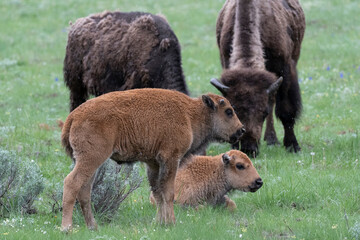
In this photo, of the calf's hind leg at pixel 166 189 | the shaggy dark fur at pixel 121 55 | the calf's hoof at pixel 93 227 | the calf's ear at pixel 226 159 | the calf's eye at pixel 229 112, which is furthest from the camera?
the shaggy dark fur at pixel 121 55

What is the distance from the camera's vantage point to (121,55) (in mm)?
10211

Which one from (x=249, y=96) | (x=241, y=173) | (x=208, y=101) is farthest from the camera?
(x=249, y=96)

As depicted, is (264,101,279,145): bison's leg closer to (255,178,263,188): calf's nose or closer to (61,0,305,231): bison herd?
(61,0,305,231): bison herd

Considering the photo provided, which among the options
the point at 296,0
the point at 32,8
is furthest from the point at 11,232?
the point at 32,8

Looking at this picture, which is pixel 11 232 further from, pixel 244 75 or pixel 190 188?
pixel 244 75

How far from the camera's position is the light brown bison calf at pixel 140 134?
5.82m

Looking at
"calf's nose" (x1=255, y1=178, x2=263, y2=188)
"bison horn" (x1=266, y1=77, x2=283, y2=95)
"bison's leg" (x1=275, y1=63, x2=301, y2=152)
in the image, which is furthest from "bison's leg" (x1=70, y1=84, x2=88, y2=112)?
"calf's nose" (x1=255, y1=178, x2=263, y2=188)

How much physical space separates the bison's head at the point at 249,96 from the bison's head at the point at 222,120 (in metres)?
2.52

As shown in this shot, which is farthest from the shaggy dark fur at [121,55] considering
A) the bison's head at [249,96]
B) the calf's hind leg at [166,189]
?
the calf's hind leg at [166,189]

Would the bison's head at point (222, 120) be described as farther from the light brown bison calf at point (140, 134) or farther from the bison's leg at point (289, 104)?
the bison's leg at point (289, 104)

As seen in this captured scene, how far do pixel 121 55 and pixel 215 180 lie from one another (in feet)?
11.2

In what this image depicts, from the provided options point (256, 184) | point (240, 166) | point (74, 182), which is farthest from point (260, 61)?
point (74, 182)

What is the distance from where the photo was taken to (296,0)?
41.2 feet

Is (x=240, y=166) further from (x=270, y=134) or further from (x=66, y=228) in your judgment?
(x=270, y=134)
